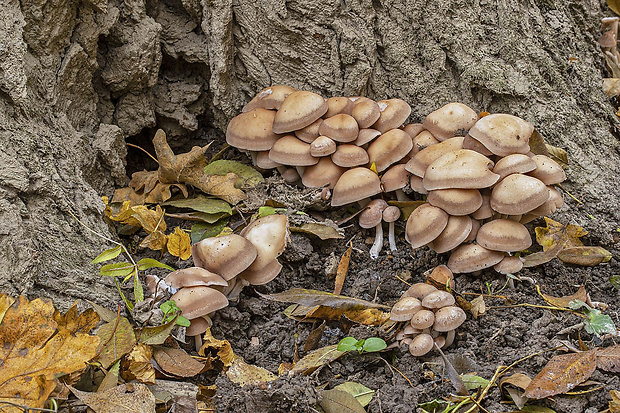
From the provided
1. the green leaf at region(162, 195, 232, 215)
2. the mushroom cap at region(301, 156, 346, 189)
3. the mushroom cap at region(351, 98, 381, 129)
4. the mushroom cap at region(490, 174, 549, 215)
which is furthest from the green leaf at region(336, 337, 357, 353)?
the mushroom cap at region(351, 98, 381, 129)

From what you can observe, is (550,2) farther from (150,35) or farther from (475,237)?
(150,35)

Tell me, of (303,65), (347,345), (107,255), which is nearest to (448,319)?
(347,345)

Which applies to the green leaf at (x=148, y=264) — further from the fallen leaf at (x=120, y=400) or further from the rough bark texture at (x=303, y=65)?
the fallen leaf at (x=120, y=400)

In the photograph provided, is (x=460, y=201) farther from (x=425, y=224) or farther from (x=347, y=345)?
(x=347, y=345)

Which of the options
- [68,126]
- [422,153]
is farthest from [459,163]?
[68,126]

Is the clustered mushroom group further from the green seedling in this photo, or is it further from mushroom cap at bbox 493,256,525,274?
the green seedling

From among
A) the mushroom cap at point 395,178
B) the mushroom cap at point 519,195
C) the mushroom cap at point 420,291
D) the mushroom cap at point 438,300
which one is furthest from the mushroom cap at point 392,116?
the mushroom cap at point 438,300
